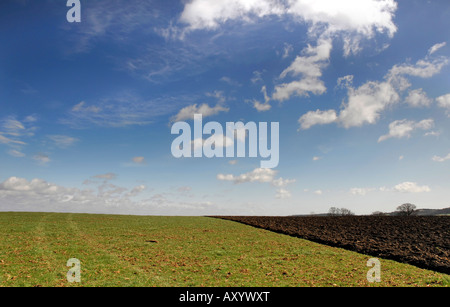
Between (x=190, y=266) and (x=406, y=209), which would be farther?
(x=406, y=209)

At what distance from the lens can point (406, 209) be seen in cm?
11312

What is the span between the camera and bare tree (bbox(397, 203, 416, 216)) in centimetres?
10871

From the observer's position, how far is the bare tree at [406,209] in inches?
4280

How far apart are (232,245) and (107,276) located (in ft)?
52.3

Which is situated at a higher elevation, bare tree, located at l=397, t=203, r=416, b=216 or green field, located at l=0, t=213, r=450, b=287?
green field, located at l=0, t=213, r=450, b=287

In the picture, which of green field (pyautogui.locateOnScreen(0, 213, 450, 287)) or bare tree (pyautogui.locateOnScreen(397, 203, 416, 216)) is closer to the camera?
green field (pyautogui.locateOnScreen(0, 213, 450, 287))

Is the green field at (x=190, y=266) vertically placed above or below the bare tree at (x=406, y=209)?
above

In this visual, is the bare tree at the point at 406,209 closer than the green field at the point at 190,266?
No

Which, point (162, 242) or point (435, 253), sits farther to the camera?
point (162, 242)

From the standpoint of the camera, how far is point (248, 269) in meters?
19.6
